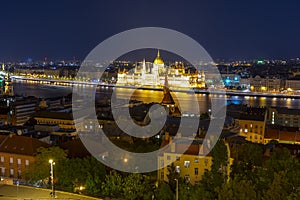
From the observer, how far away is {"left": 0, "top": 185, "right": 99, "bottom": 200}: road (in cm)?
396

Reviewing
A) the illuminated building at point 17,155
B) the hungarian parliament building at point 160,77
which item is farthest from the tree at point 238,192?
the hungarian parliament building at point 160,77

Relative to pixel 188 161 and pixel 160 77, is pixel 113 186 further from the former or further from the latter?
pixel 160 77

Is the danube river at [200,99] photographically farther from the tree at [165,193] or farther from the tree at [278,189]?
the tree at [278,189]

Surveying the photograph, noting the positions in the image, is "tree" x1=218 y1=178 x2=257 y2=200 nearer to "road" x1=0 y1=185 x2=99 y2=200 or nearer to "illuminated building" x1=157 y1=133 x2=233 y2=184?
"illuminated building" x1=157 y1=133 x2=233 y2=184

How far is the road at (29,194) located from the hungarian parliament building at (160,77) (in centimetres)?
2302

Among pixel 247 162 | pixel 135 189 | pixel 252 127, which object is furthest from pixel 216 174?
pixel 252 127

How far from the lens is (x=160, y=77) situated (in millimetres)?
29500

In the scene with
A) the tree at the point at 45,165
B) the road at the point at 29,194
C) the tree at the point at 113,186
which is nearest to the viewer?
the road at the point at 29,194

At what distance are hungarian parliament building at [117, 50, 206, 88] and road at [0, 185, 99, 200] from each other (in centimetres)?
2302

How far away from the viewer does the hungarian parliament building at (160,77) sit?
2770cm

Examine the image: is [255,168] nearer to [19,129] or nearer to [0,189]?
[0,189]

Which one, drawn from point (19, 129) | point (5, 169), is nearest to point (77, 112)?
point (19, 129)

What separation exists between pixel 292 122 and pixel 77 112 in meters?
5.26

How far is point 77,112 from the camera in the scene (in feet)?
33.7
